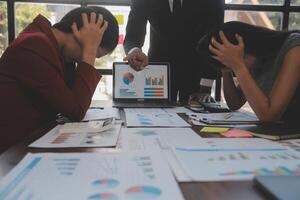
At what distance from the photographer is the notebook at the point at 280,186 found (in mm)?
514

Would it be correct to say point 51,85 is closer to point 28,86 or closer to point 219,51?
point 28,86

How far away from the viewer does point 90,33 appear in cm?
129

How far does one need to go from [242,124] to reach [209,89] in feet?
2.17

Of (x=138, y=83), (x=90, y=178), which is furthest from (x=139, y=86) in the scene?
(x=90, y=178)

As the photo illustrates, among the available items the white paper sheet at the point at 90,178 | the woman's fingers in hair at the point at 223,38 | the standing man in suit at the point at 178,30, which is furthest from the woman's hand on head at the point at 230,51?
the white paper sheet at the point at 90,178

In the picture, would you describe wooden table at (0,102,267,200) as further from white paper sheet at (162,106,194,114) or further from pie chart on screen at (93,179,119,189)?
white paper sheet at (162,106,194,114)

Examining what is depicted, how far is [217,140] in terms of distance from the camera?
918 millimetres

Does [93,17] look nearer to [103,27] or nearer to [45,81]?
[103,27]

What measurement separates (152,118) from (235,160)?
1.82 ft

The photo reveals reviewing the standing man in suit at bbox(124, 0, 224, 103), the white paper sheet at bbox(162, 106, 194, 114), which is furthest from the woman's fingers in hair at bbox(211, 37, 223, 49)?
the standing man in suit at bbox(124, 0, 224, 103)

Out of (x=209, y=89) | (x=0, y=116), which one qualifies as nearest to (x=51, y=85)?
(x=0, y=116)

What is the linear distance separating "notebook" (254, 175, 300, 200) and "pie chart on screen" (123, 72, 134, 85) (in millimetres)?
1158

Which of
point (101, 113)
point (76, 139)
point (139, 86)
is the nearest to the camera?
point (76, 139)

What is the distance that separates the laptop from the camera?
5.51 feet
